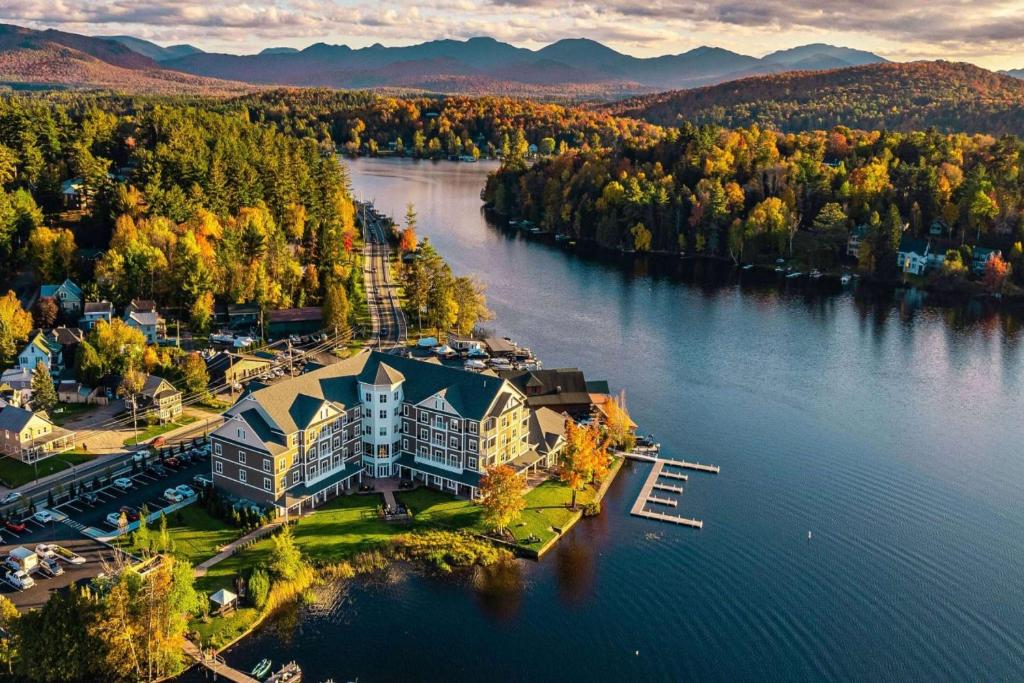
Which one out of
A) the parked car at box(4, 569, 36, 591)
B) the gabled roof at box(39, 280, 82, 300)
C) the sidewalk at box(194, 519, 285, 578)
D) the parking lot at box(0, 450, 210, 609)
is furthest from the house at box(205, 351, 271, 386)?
the parked car at box(4, 569, 36, 591)

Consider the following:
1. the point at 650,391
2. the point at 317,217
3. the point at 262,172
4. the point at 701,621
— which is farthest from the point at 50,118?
the point at 701,621

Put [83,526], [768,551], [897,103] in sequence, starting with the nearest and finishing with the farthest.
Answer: [83,526]
[768,551]
[897,103]

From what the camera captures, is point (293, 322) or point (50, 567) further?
point (293, 322)

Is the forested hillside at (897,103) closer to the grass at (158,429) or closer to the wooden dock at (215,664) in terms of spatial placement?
the grass at (158,429)

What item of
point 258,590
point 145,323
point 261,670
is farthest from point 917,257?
point 261,670

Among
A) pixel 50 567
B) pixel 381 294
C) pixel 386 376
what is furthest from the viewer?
pixel 381 294

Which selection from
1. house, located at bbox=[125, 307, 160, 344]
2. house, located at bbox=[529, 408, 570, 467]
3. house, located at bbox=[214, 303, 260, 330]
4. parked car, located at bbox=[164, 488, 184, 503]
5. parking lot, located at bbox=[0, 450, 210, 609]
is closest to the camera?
parking lot, located at bbox=[0, 450, 210, 609]

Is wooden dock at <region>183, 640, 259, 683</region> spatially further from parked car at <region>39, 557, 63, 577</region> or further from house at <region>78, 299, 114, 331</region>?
house at <region>78, 299, 114, 331</region>

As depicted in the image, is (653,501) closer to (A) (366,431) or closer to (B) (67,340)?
(A) (366,431)
